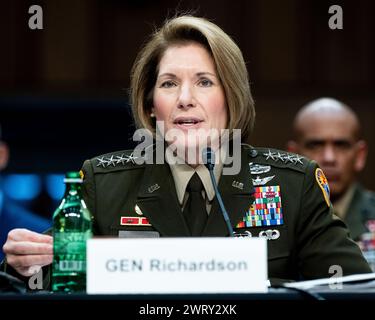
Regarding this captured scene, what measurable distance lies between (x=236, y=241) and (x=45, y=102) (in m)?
4.32

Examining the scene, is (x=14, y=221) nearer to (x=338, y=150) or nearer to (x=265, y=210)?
(x=338, y=150)

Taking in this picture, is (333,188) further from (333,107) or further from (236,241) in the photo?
(236,241)

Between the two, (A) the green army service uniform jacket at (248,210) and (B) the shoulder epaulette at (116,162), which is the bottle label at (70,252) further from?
(B) the shoulder epaulette at (116,162)

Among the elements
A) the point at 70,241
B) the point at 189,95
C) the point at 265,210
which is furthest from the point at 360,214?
the point at 70,241

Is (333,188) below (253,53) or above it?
below

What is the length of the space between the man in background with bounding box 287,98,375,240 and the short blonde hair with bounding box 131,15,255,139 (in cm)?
204

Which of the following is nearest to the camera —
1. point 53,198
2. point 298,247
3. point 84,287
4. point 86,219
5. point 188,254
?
point 188,254

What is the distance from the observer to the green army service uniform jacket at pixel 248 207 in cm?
246

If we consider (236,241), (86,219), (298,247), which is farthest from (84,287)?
(298,247)

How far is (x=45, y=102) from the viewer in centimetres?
594

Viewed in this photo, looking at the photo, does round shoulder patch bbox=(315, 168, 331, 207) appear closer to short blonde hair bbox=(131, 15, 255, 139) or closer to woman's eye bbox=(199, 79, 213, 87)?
short blonde hair bbox=(131, 15, 255, 139)

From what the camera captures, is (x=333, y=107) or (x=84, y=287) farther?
(x=333, y=107)

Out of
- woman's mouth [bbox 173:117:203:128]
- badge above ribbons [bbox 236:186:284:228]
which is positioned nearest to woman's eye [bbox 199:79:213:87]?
woman's mouth [bbox 173:117:203:128]

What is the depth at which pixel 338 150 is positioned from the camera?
189 inches
